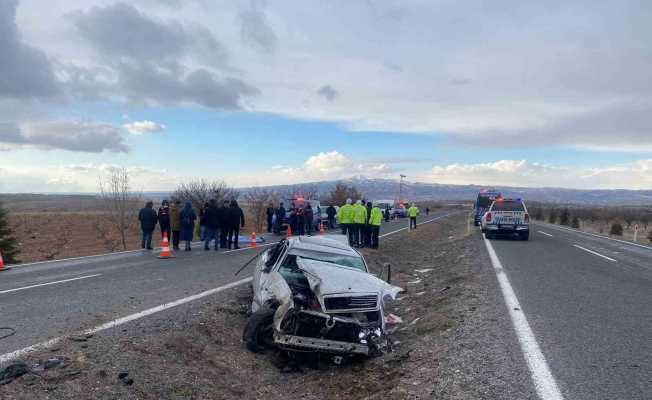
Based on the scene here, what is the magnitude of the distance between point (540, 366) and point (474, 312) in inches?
112

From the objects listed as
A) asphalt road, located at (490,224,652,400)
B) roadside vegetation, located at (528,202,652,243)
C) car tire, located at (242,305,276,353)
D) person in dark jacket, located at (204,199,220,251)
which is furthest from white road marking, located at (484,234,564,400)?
roadside vegetation, located at (528,202,652,243)

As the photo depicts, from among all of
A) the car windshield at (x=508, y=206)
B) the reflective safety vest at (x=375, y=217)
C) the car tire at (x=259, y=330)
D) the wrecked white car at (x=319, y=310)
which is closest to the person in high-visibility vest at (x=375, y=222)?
the reflective safety vest at (x=375, y=217)

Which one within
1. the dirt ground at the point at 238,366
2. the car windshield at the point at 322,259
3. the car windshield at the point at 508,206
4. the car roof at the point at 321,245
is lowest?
the dirt ground at the point at 238,366

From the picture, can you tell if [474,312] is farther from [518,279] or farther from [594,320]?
[518,279]

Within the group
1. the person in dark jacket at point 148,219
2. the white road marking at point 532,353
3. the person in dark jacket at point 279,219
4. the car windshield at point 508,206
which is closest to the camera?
the white road marking at point 532,353

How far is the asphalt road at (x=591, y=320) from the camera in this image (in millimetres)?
4863

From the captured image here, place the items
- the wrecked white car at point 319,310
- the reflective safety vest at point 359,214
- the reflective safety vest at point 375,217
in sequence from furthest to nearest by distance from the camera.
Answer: the reflective safety vest at point 375,217
the reflective safety vest at point 359,214
the wrecked white car at point 319,310

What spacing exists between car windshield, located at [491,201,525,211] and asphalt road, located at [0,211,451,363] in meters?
12.8

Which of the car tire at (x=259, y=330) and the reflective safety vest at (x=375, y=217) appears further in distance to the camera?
the reflective safety vest at (x=375, y=217)

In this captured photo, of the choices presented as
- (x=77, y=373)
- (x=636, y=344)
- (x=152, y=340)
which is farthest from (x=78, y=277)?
(x=636, y=344)

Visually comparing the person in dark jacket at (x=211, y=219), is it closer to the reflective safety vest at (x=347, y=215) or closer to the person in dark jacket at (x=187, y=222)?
the person in dark jacket at (x=187, y=222)

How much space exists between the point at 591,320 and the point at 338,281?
3877 millimetres

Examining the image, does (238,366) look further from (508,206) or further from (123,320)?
(508,206)

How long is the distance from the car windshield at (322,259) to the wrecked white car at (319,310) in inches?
1.2
